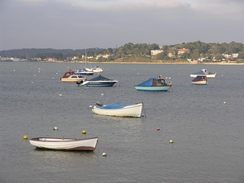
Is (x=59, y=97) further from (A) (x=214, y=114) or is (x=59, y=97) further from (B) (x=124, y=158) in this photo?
(B) (x=124, y=158)

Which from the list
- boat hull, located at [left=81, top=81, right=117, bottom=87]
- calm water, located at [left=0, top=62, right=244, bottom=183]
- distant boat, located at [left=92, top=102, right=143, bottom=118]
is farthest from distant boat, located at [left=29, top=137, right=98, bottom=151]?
boat hull, located at [left=81, top=81, right=117, bottom=87]

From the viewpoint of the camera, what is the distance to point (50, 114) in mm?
57031

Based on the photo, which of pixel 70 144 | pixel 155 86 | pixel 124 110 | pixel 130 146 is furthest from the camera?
pixel 155 86

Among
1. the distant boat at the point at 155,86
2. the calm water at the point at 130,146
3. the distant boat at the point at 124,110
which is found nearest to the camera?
the calm water at the point at 130,146

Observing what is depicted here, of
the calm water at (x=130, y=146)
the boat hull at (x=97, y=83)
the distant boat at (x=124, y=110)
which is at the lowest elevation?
the boat hull at (x=97, y=83)

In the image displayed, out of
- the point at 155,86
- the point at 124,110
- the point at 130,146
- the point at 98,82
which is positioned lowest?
the point at 98,82

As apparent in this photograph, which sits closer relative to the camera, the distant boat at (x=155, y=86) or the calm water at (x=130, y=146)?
the calm water at (x=130, y=146)

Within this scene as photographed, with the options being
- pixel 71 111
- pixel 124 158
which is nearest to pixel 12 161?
pixel 124 158

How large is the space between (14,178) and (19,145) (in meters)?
8.61

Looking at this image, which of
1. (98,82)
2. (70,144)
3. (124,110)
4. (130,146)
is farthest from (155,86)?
(70,144)

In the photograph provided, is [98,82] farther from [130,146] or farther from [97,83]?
[130,146]

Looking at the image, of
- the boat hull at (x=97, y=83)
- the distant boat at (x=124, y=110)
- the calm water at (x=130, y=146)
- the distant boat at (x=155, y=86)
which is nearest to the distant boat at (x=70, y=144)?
the calm water at (x=130, y=146)

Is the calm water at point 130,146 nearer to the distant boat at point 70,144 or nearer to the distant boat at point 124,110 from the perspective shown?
the distant boat at point 70,144

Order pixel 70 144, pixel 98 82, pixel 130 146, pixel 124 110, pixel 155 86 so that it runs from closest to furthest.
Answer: pixel 70 144, pixel 130 146, pixel 124 110, pixel 155 86, pixel 98 82
